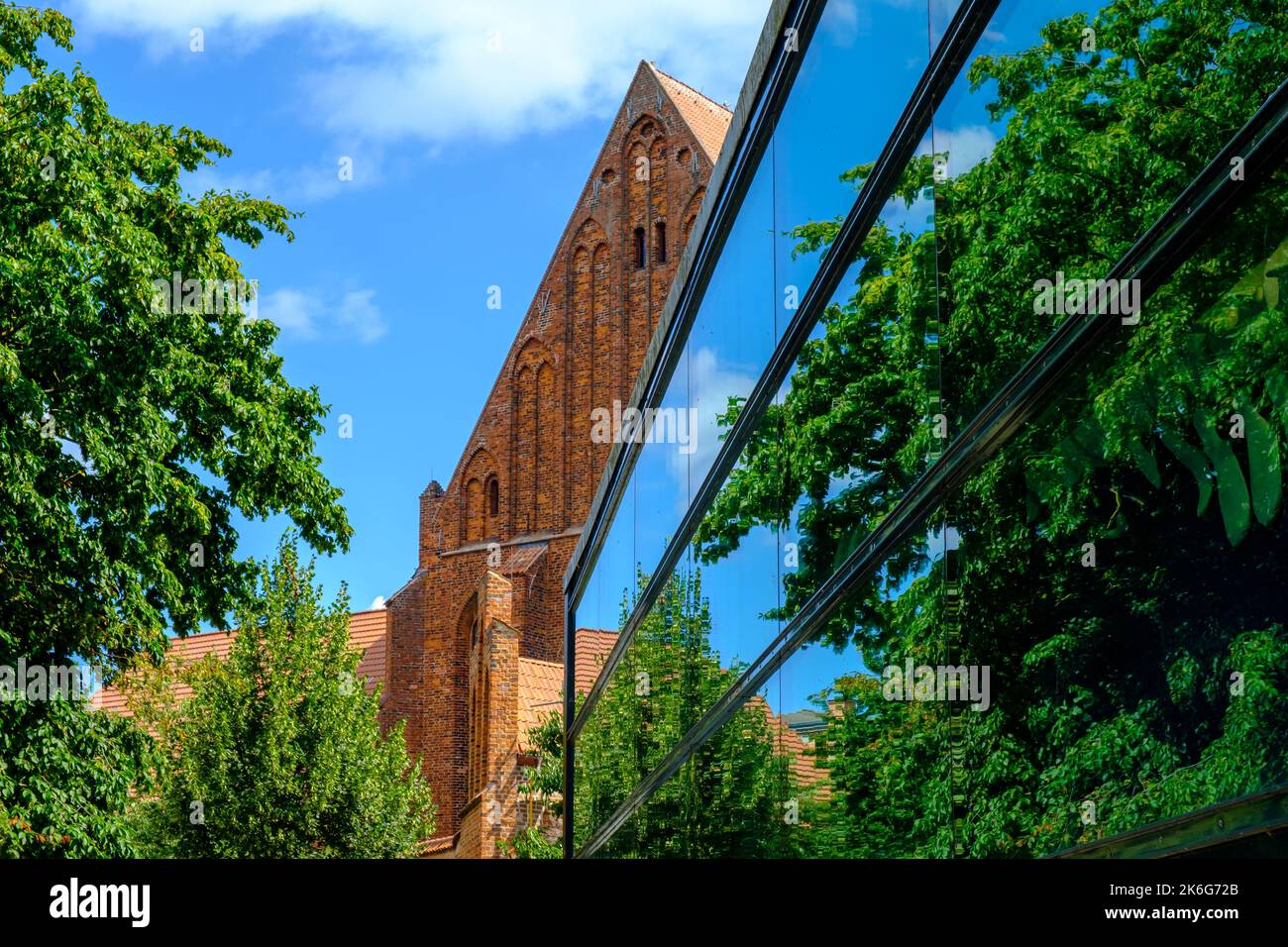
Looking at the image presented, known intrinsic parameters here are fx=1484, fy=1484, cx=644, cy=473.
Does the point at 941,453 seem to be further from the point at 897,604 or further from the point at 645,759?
the point at 645,759

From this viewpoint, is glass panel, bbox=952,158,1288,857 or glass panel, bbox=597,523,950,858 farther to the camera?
glass panel, bbox=597,523,950,858

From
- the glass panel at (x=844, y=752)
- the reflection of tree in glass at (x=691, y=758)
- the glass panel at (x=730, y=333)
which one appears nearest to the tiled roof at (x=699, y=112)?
the reflection of tree in glass at (x=691, y=758)

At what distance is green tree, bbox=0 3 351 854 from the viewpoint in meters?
14.2

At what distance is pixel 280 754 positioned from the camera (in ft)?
82.7

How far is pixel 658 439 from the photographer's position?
10.3m

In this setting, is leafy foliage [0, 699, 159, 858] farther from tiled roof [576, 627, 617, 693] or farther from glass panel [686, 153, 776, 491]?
glass panel [686, 153, 776, 491]

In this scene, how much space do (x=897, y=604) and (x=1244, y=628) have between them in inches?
80.6

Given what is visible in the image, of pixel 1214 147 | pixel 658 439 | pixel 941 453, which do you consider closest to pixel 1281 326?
pixel 1214 147

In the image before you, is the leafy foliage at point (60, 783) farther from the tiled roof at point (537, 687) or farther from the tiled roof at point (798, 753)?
the tiled roof at point (537, 687)

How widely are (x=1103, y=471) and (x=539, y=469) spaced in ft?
108

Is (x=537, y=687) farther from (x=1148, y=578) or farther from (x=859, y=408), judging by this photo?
(x=1148, y=578)

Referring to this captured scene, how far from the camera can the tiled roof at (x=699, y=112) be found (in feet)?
120

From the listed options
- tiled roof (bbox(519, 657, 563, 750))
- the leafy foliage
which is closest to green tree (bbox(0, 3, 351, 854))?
the leafy foliage

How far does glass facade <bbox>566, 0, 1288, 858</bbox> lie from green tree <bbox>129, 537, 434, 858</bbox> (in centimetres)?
1900
